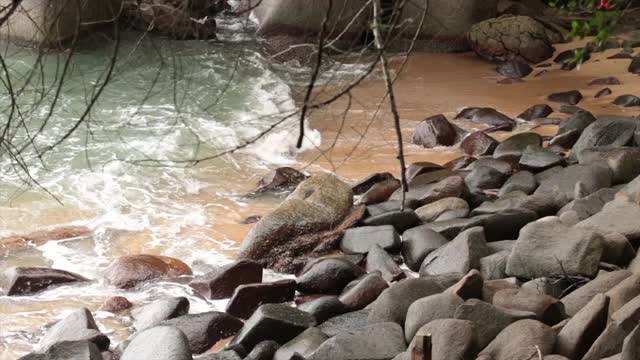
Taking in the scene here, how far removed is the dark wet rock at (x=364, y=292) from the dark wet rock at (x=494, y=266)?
0.56 meters

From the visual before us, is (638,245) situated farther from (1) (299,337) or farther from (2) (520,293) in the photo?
(1) (299,337)

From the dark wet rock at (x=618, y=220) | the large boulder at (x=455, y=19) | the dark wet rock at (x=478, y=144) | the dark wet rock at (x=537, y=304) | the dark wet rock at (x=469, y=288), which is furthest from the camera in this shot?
the large boulder at (x=455, y=19)

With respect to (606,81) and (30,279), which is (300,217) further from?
(606,81)

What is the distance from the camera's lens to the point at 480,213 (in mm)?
6297

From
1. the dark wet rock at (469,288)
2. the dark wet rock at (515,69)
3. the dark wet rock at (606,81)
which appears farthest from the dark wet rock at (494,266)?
the dark wet rock at (515,69)

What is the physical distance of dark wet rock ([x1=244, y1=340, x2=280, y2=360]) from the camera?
14.6 feet

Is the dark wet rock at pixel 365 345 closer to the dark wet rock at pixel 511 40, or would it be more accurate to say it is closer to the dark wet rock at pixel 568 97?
the dark wet rock at pixel 568 97

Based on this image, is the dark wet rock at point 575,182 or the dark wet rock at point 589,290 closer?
the dark wet rock at point 589,290

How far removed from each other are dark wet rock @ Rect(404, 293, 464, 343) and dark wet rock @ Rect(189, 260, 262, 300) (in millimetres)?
1586

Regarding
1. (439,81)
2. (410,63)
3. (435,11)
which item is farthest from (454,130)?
(435,11)

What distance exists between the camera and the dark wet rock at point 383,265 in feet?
18.6

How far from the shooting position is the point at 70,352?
172 inches

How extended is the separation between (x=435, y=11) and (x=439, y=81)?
1.97 metres

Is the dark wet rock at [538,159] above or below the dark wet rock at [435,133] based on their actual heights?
above
